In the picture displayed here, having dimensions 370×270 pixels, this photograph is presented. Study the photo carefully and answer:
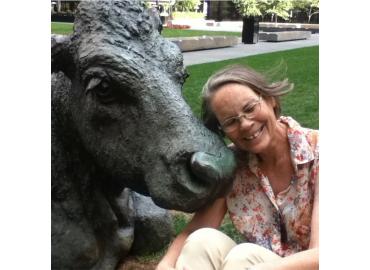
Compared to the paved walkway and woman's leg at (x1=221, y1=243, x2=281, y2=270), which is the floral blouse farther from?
the paved walkway

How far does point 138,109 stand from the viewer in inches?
98.0

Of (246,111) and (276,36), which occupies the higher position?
(276,36)

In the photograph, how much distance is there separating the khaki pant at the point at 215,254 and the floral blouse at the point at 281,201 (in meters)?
0.13

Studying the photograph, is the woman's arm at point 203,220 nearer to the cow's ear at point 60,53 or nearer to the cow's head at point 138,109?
the cow's head at point 138,109

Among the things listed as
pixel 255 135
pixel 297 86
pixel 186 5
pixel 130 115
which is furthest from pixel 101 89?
pixel 297 86

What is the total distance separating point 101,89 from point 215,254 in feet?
2.73

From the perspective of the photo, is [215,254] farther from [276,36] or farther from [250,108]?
[276,36]

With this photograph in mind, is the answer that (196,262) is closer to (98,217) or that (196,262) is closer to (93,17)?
(98,217)

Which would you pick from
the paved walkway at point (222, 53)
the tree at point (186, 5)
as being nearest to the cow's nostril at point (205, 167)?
the tree at point (186, 5)

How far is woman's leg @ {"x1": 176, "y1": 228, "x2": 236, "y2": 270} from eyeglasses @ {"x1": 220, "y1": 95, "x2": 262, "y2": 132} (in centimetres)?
46
